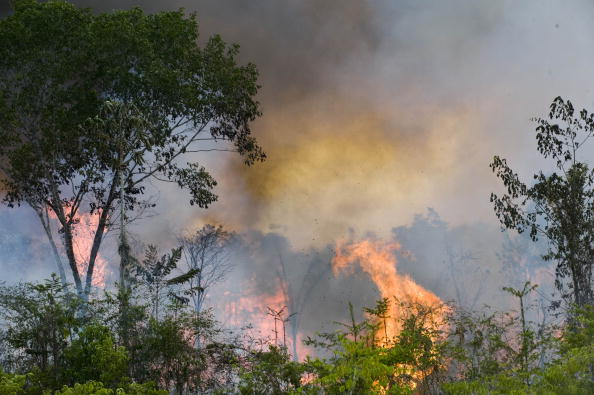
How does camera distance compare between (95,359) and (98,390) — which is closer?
(98,390)

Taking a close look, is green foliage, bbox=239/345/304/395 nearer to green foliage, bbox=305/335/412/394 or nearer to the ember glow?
green foliage, bbox=305/335/412/394

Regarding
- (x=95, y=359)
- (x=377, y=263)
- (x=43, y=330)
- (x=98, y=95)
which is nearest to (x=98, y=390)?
(x=95, y=359)

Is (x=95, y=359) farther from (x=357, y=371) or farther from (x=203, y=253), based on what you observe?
(x=203, y=253)

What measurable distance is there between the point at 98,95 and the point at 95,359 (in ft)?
46.8

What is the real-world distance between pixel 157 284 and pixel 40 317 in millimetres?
5044

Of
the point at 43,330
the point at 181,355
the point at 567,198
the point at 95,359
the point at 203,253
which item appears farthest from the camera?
the point at 203,253

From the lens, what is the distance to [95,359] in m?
10.9

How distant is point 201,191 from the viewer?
2348 centimetres

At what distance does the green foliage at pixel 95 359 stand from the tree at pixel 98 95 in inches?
370

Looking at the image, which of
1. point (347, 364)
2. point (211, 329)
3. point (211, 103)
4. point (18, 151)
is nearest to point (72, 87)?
point (18, 151)

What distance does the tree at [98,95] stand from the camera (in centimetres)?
2112

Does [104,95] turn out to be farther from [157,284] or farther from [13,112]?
[157,284]

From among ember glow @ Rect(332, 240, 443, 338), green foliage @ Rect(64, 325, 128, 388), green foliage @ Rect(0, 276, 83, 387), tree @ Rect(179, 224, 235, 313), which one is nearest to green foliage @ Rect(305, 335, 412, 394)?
green foliage @ Rect(64, 325, 128, 388)

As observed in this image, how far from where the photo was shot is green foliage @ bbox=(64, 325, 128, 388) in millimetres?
10758
